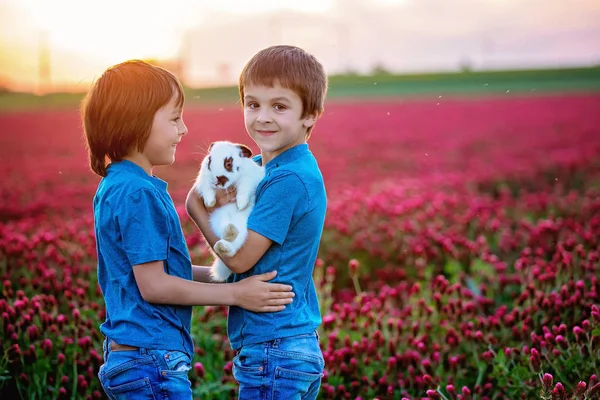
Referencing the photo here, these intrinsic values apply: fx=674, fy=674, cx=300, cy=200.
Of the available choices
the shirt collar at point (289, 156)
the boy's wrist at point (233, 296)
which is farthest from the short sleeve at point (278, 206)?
the boy's wrist at point (233, 296)

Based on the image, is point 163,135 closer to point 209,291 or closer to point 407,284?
point 209,291

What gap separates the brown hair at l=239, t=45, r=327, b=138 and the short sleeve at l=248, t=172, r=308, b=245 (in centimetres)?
32

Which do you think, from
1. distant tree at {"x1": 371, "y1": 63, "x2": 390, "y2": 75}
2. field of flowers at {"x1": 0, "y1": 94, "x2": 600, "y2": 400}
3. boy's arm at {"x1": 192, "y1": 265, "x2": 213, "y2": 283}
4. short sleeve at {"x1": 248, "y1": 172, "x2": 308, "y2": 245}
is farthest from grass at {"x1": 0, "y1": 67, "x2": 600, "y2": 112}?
short sleeve at {"x1": 248, "y1": 172, "x2": 308, "y2": 245}

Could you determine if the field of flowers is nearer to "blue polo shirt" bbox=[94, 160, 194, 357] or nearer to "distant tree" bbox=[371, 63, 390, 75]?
"blue polo shirt" bbox=[94, 160, 194, 357]

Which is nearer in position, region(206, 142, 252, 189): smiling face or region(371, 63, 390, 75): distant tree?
region(206, 142, 252, 189): smiling face

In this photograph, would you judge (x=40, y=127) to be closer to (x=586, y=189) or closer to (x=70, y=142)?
(x=70, y=142)

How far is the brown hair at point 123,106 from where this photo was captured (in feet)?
7.81

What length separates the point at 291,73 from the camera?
246 centimetres

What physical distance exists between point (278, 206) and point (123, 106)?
25.6 inches

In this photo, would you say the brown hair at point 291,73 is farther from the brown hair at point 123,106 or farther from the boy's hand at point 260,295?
the boy's hand at point 260,295

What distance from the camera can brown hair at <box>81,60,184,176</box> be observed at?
2.38m

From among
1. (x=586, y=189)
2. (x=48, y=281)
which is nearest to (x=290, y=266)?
(x=48, y=281)

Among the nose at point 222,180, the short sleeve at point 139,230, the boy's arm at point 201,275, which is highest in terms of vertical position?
the nose at point 222,180

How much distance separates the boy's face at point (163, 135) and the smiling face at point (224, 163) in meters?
0.15
